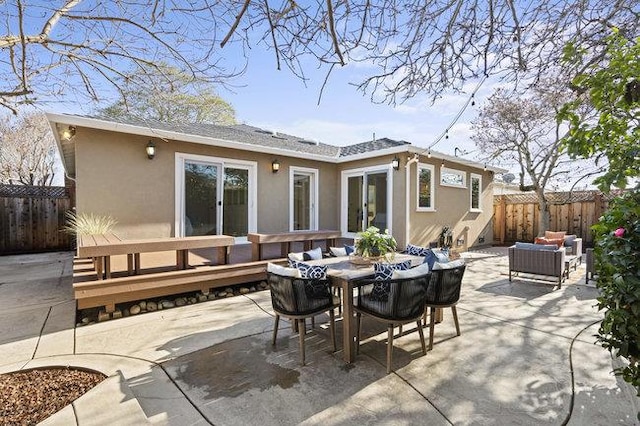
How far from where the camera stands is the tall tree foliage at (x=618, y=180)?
1.72 meters

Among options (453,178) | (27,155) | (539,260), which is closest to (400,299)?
(539,260)

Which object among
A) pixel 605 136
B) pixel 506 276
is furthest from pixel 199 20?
pixel 506 276

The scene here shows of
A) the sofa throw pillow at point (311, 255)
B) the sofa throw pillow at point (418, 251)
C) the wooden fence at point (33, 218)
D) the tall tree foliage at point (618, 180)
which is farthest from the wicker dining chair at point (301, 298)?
the wooden fence at point (33, 218)

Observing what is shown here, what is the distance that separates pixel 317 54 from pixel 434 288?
267 cm

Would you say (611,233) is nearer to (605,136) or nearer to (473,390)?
(605,136)

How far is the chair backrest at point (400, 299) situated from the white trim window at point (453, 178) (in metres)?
7.63

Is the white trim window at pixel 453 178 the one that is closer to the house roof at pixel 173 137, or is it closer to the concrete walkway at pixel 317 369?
the house roof at pixel 173 137

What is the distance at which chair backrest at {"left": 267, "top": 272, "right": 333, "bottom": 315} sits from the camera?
3172 millimetres

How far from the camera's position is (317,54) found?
9.27 feet

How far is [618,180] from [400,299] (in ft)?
5.94

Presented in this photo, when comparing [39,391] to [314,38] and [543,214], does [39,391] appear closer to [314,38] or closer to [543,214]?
[314,38]

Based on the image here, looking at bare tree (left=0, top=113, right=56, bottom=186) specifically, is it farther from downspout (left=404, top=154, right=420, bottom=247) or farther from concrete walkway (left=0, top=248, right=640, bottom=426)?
downspout (left=404, top=154, right=420, bottom=247)

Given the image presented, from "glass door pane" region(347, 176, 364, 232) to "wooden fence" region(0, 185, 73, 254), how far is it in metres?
8.82

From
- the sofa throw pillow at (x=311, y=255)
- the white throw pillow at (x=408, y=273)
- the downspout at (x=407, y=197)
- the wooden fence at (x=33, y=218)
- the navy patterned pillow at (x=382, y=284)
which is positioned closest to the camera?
the white throw pillow at (x=408, y=273)
